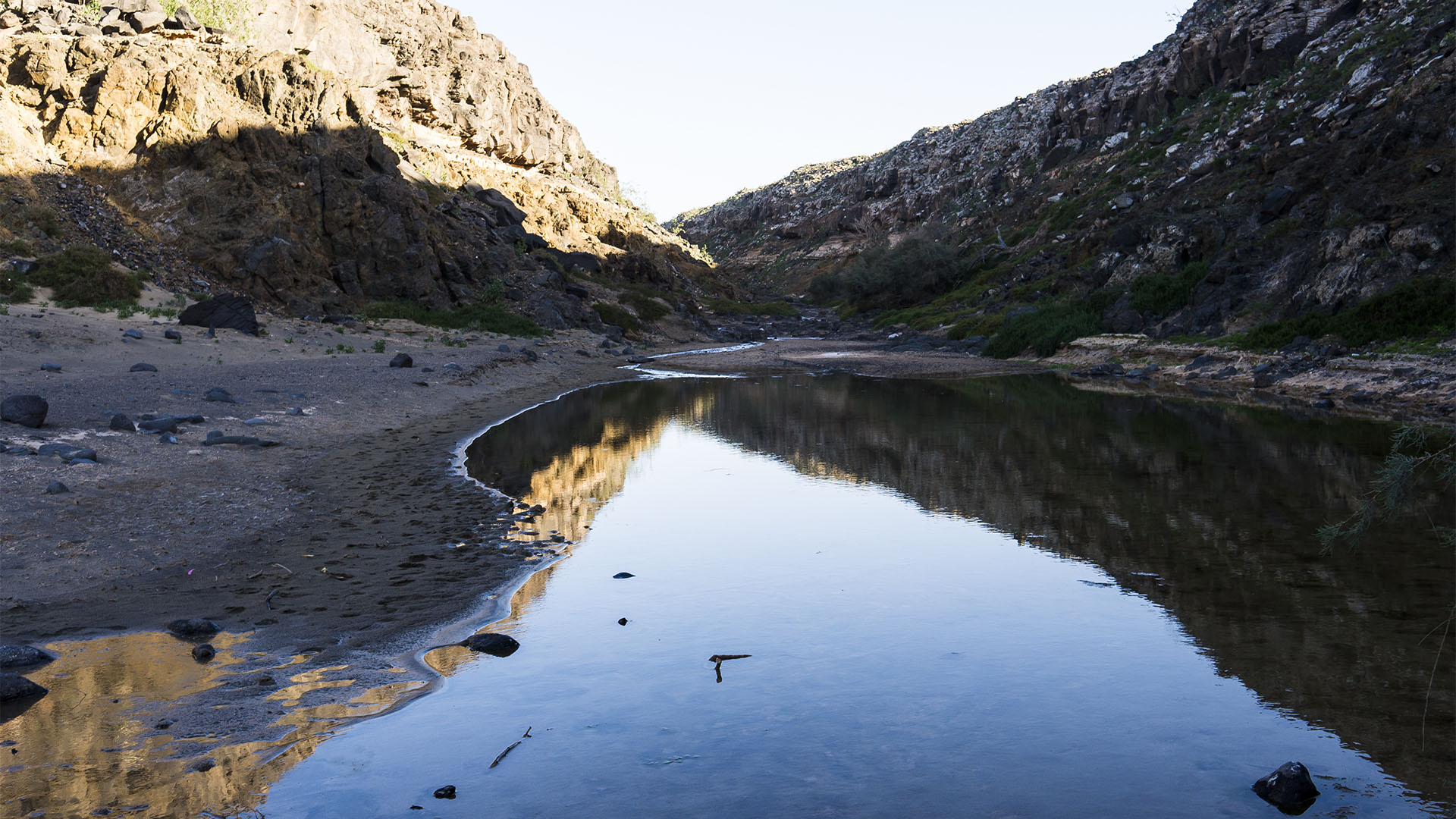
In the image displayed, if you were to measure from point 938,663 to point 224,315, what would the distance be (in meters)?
25.5

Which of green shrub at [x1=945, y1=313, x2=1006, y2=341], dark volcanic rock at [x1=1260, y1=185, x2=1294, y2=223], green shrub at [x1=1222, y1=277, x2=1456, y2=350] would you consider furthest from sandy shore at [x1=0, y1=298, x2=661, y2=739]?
green shrub at [x1=945, y1=313, x2=1006, y2=341]

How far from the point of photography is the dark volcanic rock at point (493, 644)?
6555mm

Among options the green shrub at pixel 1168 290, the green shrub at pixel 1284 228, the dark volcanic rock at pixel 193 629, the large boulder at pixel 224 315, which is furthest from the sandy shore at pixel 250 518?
the green shrub at pixel 1168 290

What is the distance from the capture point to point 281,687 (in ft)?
18.6

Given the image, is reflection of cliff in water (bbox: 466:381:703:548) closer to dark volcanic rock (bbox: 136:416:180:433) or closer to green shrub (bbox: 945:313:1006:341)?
dark volcanic rock (bbox: 136:416:180:433)

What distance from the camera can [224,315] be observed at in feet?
84.7

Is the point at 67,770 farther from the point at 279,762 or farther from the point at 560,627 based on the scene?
the point at 560,627

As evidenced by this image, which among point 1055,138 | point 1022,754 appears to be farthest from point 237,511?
point 1055,138

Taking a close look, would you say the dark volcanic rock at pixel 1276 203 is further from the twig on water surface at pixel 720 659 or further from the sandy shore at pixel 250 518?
the twig on water surface at pixel 720 659

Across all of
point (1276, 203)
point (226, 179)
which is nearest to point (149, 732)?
point (226, 179)

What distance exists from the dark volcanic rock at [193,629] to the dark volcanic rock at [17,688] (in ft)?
3.55

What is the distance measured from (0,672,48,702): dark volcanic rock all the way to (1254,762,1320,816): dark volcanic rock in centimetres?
690

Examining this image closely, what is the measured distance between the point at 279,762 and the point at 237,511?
5844 mm

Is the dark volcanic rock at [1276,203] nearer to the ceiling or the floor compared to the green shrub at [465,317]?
nearer to the ceiling
